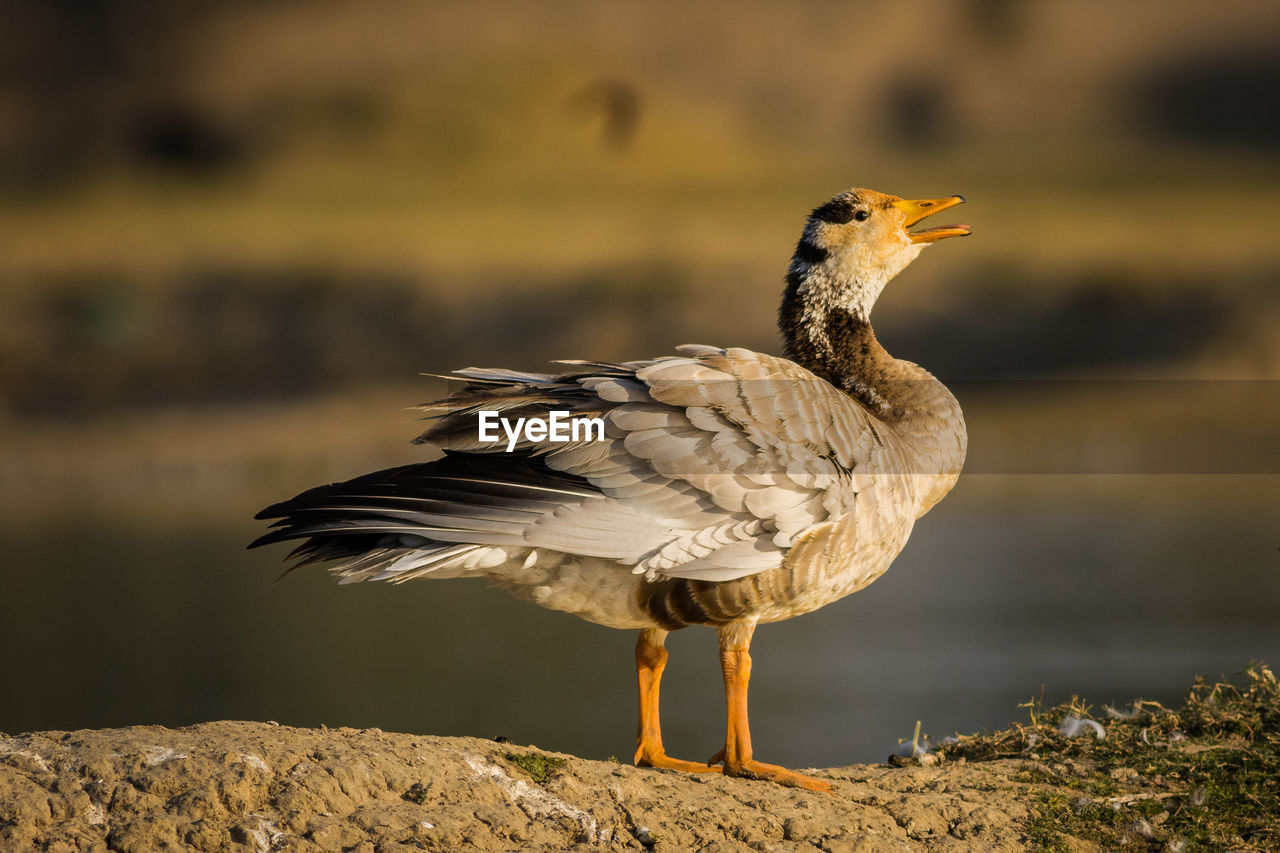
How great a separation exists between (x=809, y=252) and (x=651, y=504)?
8.12 ft

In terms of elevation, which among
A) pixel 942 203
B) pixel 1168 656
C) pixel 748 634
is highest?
pixel 942 203

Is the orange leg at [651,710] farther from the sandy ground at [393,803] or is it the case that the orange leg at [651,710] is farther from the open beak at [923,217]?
the open beak at [923,217]

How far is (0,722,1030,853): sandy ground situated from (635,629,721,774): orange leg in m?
0.36

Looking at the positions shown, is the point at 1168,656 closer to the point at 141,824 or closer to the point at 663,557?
the point at 663,557

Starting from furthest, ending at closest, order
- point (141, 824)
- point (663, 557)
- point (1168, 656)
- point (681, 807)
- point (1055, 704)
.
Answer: point (1168, 656) → point (1055, 704) → point (663, 557) → point (681, 807) → point (141, 824)

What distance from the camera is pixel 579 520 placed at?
4.70 meters

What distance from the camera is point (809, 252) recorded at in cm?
664

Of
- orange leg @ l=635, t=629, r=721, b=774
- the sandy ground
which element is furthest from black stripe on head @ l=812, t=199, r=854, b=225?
the sandy ground

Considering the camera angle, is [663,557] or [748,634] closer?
[663,557]

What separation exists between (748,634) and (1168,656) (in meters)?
13.7

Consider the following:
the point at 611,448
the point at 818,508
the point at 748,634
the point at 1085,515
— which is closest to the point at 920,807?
the point at 748,634

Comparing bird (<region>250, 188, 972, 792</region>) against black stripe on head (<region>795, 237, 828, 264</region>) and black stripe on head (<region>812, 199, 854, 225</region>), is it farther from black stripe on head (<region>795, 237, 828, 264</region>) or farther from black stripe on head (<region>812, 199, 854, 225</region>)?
black stripe on head (<region>812, 199, 854, 225</region>)

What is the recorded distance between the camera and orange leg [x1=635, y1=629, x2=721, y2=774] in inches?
209

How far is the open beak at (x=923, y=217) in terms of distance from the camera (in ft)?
22.1
